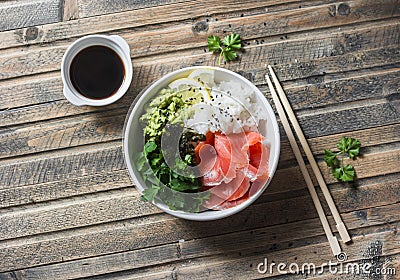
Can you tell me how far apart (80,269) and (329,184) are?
0.82 m

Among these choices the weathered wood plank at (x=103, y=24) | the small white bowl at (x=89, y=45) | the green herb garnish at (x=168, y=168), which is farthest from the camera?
the weathered wood plank at (x=103, y=24)

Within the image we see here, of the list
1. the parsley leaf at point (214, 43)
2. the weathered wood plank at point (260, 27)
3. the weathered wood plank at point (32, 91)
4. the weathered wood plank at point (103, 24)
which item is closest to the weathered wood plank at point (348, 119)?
the weathered wood plank at point (260, 27)

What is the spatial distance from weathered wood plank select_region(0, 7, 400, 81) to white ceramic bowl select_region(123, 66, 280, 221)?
7.4 inches

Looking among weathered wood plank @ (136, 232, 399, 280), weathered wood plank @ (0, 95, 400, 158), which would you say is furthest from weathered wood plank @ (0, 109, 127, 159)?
weathered wood plank @ (136, 232, 399, 280)

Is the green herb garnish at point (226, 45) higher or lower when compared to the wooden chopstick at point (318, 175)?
higher

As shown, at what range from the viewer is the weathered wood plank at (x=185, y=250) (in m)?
1.60

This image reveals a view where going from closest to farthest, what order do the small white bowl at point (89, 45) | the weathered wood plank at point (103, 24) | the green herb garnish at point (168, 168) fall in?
the green herb garnish at point (168, 168)
the small white bowl at point (89, 45)
the weathered wood plank at point (103, 24)

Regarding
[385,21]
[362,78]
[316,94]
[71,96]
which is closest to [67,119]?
[71,96]

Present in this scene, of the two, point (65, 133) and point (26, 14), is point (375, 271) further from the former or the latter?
point (26, 14)

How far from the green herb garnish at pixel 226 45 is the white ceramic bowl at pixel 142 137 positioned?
0.17 metres

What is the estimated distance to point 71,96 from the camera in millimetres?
1536

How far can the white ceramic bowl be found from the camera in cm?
142

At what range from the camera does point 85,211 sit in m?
1.61

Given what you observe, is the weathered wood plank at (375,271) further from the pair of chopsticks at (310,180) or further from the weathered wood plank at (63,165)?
the weathered wood plank at (63,165)
